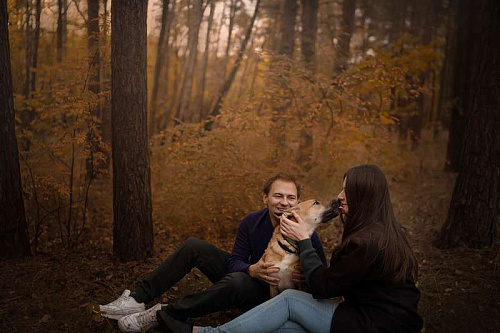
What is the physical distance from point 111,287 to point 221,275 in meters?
1.39

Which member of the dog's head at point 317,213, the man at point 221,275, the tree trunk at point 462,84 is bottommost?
the man at point 221,275

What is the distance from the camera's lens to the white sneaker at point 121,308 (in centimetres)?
360

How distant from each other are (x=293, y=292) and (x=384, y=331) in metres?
0.65

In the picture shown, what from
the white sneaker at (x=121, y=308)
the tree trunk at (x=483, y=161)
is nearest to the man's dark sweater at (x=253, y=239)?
the white sneaker at (x=121, y=308)

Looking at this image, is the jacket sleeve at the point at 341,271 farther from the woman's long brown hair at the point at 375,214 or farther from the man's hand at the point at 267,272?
the man's hand at the point at 267,272

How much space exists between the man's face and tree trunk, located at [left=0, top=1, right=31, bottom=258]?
315cm

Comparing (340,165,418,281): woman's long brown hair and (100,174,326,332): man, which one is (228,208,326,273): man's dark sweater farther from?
(340,165,418,281): woman's long brown hair

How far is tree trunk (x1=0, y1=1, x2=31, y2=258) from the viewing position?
15.5 ft

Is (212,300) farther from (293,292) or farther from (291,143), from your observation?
(291,143)

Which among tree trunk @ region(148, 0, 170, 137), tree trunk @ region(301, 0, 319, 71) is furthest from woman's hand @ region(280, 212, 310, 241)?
tree trunk @ region(148, 0, 170, 137)

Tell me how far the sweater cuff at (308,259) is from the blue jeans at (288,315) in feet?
0.63

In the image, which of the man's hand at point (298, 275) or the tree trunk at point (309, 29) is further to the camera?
the tree trunk at point (309, 29)

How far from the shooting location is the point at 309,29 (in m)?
11.3

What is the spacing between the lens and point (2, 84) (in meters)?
4.70
